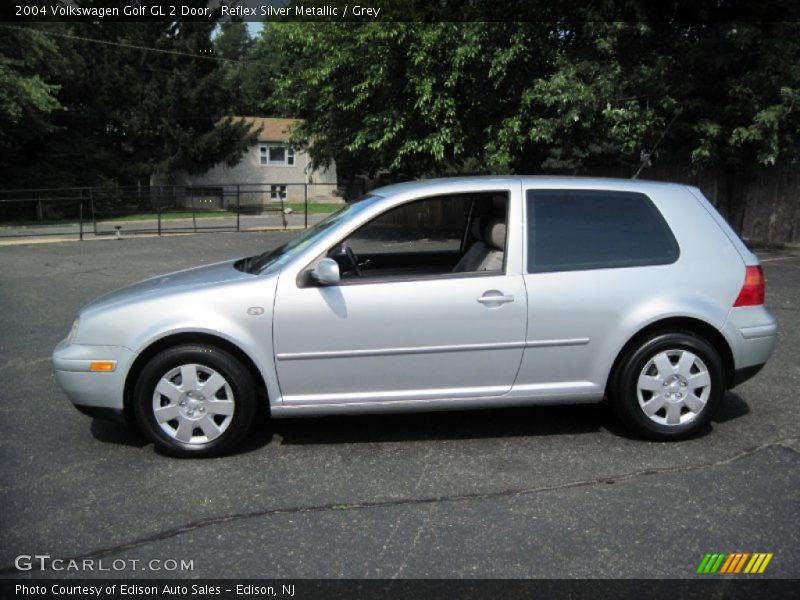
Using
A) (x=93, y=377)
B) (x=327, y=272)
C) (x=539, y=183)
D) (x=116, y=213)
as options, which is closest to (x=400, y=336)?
(x=327, y=272)

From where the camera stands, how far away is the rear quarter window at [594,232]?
4.37 m

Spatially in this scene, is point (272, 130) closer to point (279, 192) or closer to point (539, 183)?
point (279, 192)

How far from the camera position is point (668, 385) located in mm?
4363

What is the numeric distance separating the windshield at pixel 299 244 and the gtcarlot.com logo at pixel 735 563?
109 inches

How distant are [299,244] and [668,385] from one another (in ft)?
8.28

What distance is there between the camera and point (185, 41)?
36.6m

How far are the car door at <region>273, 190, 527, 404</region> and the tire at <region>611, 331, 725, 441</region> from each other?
0.74m

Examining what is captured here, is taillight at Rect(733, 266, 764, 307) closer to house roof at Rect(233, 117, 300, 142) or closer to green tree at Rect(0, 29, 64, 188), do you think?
green tree at Rect(0, 29, 64, 188)

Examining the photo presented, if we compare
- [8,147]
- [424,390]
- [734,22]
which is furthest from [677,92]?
[8,147]

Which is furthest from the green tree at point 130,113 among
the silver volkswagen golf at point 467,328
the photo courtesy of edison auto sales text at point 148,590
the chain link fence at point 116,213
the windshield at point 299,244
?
the photo courtesy of edison auto sales text at point 148,590

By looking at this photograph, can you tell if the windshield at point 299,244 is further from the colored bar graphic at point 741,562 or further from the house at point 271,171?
the house at point 271,171

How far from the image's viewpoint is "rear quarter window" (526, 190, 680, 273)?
4366mm

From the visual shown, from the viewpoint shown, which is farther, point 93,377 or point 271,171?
point 271,171

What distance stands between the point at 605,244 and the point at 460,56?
1280 cm
